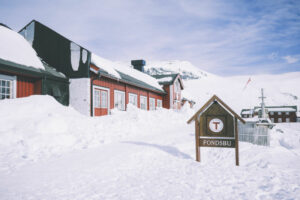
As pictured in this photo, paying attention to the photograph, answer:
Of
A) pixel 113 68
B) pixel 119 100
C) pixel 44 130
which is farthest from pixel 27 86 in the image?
pixel 113 68

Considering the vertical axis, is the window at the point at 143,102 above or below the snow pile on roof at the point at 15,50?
below

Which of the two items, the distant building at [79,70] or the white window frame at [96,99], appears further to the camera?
the white window frame at [96,99]

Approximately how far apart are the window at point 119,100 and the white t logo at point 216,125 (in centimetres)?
1075

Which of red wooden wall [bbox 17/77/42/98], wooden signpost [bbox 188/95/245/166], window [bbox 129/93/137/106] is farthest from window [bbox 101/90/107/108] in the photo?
wooden signpost [bbox 188/95/245/166]

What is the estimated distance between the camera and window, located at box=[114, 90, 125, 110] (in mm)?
16125

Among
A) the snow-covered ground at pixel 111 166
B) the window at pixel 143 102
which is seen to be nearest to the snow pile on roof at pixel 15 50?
the snow-covered ground at pixel 111 166

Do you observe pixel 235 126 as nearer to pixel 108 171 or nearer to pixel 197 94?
pixel 108 171

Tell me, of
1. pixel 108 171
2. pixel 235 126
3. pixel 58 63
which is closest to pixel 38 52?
pixel 58 63

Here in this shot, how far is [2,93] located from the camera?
1012cm

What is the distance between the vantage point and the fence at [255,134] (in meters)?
9.34

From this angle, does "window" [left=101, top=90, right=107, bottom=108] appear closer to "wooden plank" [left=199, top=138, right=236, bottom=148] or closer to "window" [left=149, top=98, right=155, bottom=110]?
"window" [left=149, top=98, right=155, bottom=110]

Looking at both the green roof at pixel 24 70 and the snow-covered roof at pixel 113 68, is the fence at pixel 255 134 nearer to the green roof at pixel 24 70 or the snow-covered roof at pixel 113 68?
the snow-covered roof at pixel 113 68

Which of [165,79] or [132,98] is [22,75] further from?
[165,79]

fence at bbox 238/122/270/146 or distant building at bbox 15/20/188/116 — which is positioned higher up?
distant building at bbox 15/20/188/116
